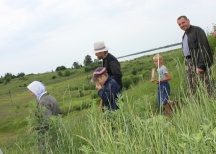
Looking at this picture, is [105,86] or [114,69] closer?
[105,86]

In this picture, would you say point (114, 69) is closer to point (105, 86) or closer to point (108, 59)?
point (108, 59)

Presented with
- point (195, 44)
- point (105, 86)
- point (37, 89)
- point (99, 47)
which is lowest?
point (105, 86)

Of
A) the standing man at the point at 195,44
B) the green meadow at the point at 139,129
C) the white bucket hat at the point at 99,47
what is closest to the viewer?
the green meadow at the point at 139,129

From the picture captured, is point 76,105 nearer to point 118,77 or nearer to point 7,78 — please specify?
point 118,77

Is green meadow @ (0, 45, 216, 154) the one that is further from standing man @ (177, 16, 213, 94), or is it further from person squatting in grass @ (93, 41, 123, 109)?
standing man @ (177, 16, 213, 94)

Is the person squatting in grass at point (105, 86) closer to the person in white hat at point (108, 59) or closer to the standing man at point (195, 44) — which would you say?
the person in white hat at point (108, 59)

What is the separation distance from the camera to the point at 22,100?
31500mm

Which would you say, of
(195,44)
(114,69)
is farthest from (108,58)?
(195,44)

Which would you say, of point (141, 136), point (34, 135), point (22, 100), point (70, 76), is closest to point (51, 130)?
point (34, 135)

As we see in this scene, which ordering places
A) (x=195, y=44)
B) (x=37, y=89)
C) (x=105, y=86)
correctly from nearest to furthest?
(x=105, y=86) < (x=37, y=89) < (x=195, y=44)

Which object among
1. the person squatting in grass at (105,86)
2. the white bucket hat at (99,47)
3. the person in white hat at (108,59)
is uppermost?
the white bucket hat at (99,47)

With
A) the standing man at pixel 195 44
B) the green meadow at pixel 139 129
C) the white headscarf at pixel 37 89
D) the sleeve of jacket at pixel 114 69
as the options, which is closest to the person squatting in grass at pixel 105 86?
the green meadow at pixel 139 129

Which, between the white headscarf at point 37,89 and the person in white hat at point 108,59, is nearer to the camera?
the white headscarf at point 37,89

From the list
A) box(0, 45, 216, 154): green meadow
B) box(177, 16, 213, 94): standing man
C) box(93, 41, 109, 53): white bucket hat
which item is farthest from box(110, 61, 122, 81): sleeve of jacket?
box(177, 16, 213, 94): standing man
